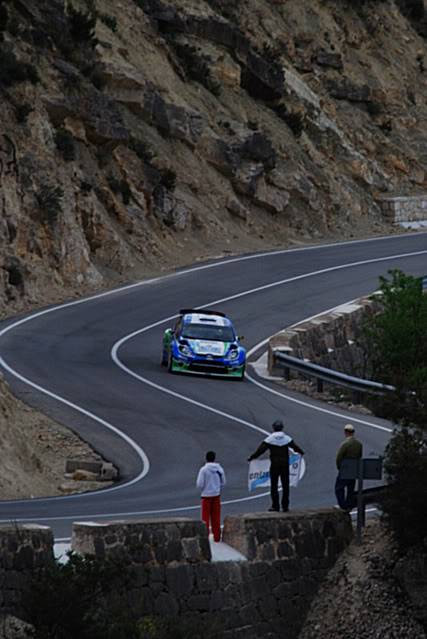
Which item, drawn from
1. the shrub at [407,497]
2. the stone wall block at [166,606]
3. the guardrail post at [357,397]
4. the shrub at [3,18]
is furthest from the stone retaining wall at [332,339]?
the stone wall block at [166,606]

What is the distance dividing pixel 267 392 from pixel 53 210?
14933mm

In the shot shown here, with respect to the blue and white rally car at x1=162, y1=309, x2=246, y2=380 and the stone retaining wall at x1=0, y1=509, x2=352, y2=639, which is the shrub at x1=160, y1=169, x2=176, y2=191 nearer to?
the blue and white rally car at x1=162, y1=309, x2=246, y2=380

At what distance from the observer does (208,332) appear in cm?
3697

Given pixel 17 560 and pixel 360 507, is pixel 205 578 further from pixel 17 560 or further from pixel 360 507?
pixel 17 560

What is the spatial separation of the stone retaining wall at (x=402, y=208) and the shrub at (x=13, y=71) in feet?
71.5

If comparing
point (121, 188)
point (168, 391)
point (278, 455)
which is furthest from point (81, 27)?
point (278, 455)

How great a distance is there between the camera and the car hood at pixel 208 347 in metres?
35.9

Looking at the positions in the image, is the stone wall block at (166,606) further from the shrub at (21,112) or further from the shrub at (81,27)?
the shrub at (81,27)

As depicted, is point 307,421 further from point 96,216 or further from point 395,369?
point 96,216

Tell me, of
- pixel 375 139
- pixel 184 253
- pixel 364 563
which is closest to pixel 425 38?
pixel 375 139

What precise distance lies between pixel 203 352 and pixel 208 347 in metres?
0.21

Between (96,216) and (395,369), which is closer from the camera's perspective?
(395,369)

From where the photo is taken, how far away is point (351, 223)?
210ft

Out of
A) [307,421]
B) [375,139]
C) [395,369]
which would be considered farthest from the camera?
[375,139]
